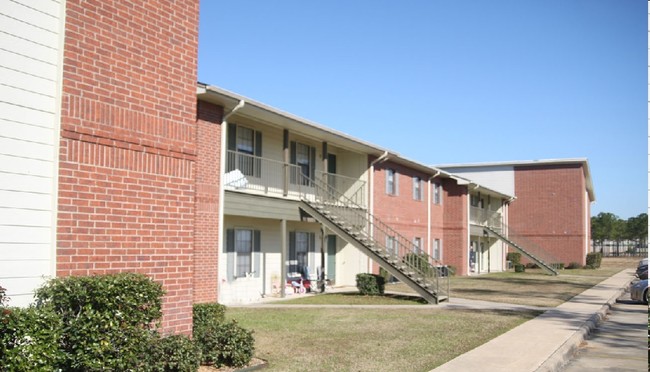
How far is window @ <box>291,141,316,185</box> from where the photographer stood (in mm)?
22703

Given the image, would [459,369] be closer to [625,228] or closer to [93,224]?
[93,224]

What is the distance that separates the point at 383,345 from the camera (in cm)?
1090

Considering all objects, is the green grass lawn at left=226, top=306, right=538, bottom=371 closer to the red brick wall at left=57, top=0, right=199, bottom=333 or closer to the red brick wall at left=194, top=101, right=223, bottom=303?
the red brick wall at left=194, top=101, right=223, bottom=303

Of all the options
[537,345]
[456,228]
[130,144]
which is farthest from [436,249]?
[130,144]

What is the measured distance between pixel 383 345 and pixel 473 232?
94.1 feet

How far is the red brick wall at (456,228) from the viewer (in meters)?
35.9

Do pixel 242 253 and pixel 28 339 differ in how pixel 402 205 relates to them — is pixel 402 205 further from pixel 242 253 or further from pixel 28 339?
pixel 28 339

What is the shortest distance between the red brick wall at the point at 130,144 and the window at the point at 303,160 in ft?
45.9

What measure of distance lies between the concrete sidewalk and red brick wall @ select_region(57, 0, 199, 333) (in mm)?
4169

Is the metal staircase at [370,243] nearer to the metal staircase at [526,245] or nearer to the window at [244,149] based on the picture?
the window at [244,149]

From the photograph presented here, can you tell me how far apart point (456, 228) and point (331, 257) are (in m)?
12.5

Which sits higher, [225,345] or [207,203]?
[207,203]

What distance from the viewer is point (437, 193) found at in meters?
35.8

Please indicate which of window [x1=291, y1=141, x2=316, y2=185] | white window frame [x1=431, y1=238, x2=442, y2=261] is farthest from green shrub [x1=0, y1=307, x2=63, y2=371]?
white window frame [x1=431, y1=238, x2=442, y2=261]
